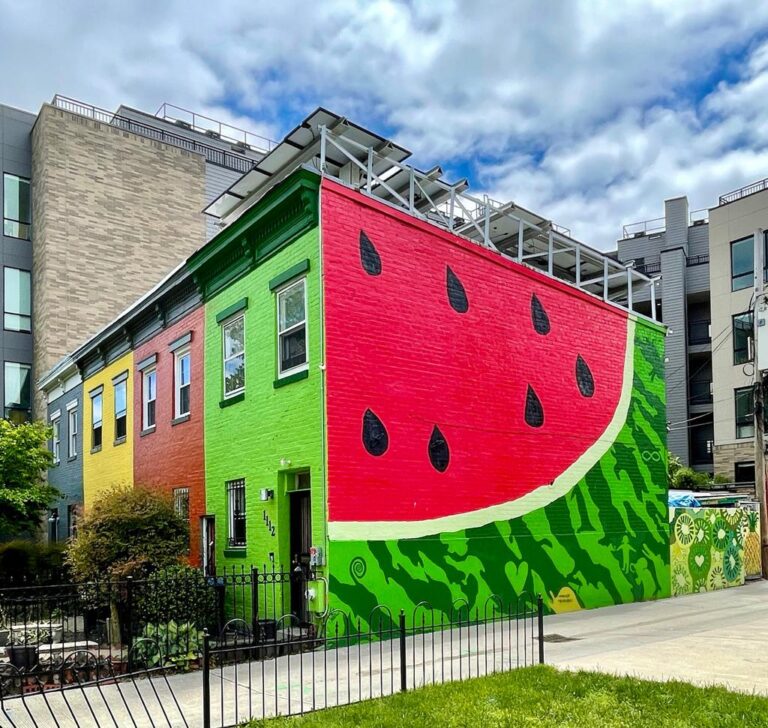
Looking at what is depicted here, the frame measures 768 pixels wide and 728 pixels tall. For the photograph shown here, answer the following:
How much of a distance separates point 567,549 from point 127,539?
8441 millimetres

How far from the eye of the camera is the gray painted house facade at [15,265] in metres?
32.8

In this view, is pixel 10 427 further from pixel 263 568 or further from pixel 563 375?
pixel 563 375

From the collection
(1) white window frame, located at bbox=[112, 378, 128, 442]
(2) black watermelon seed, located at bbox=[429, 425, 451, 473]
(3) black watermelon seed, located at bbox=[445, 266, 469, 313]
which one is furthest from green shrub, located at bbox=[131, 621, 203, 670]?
(1) white window frame, located at bbox=[112, 378, 128, 442]

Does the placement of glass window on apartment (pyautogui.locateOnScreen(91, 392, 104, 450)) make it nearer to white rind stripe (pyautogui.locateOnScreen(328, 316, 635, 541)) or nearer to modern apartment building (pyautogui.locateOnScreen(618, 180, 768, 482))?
white rind stripe (pyautogui.locateOnScreen(328, 316, 635, 541))

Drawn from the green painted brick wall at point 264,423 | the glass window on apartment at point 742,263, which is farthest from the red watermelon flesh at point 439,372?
the glass window on apartment at point 742,263

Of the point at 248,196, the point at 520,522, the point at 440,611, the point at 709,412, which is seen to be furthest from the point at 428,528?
the point at 709,412

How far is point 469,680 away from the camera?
29.8 ft

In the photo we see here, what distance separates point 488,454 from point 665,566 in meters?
6.54

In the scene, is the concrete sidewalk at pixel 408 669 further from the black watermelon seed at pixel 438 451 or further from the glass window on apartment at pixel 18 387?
the glass window on apartment at pixel 18 387

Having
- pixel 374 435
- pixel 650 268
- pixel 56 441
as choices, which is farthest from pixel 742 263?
pixel 56 441

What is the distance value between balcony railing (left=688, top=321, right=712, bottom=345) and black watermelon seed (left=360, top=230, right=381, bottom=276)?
3344cm

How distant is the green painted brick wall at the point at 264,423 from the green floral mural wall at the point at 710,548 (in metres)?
10.1

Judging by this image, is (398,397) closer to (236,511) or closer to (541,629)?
(236,511)

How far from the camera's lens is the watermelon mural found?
43.3 feet
